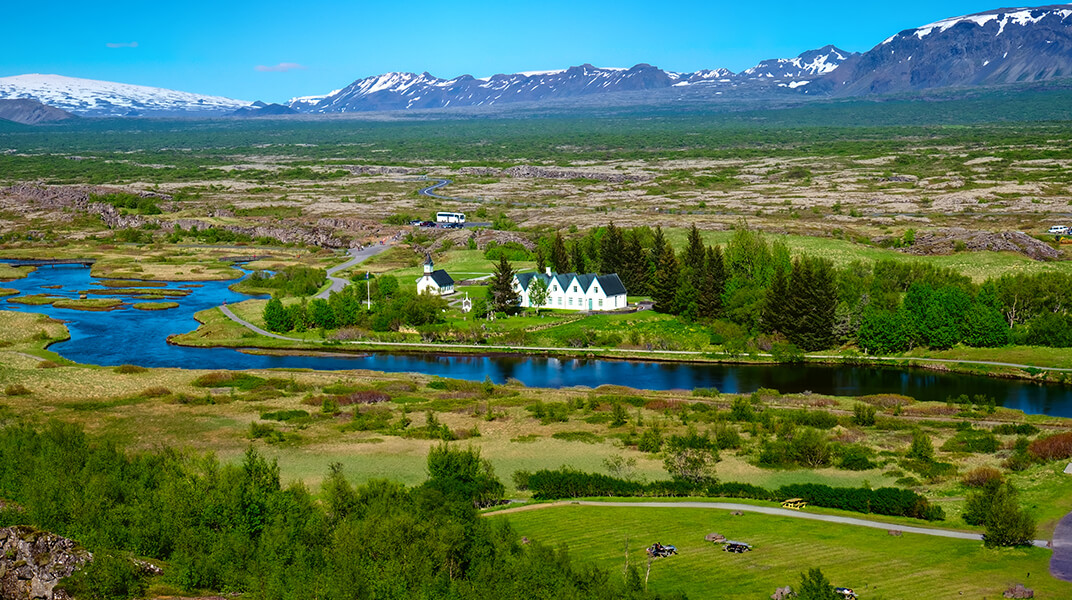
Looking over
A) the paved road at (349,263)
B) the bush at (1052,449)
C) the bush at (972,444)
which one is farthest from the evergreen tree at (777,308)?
the paved road at (349,263)

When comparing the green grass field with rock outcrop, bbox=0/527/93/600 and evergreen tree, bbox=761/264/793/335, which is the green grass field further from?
evergreen tree, bbox=761/264/793/335

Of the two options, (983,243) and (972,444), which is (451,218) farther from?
(972,444)

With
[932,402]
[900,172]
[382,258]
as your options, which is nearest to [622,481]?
[932,402]

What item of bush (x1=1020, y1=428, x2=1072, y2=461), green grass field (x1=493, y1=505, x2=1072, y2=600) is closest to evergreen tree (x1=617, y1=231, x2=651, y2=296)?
bush (x1=1020, y1=428, x2=1072, y2=461)

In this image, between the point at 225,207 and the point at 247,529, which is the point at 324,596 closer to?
the point at 247,529

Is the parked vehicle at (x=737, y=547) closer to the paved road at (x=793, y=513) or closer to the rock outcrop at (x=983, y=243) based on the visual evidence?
the paved road at (x=793, y=513)
